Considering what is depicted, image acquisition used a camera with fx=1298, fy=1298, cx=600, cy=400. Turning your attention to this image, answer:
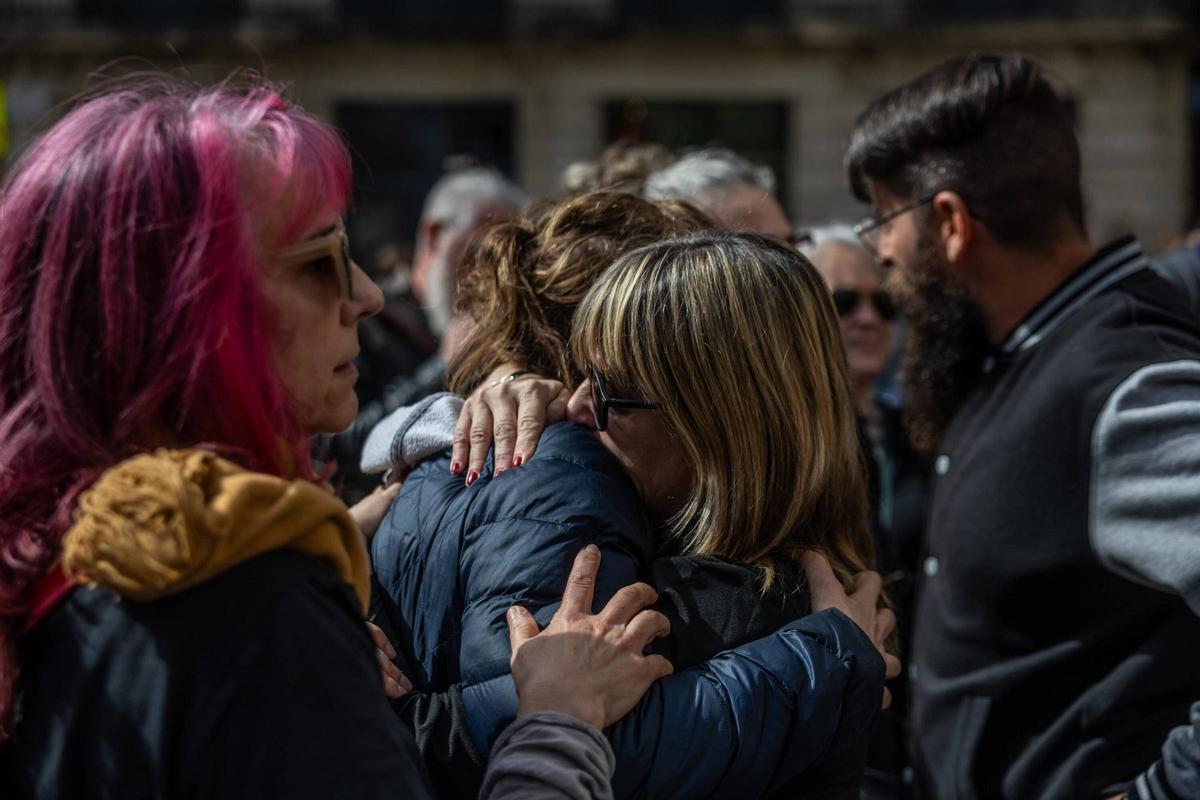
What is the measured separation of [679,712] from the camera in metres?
1.68

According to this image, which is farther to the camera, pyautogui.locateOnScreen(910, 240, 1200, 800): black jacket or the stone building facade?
the stone building facade

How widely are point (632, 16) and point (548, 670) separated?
17243mm

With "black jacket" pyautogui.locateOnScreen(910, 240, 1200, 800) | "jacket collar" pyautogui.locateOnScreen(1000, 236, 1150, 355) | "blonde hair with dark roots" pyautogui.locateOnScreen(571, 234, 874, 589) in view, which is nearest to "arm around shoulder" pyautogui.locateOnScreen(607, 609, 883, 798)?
"blonde hair with dark roots" pyautogui.locateOnScreen(571, 234, 874, 589)

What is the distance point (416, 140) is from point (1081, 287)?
16.0 m

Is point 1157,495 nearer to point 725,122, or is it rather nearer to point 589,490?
point 589,490

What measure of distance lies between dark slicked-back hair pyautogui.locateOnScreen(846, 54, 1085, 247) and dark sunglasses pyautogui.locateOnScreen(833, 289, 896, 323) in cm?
104

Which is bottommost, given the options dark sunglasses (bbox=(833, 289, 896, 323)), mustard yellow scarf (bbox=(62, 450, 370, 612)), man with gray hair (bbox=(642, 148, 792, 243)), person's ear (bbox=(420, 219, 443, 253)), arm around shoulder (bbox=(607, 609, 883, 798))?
person's ear (bbox=(420, 219, 443, 253))

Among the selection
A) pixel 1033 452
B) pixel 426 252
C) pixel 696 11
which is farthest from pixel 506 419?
pixel 696 11

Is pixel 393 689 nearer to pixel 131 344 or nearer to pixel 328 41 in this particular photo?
pixel 131 344

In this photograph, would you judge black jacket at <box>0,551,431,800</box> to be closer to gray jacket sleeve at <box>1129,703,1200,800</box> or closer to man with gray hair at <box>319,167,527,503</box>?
gray jacket sleeve at <box>1129,703,1200,800</box>

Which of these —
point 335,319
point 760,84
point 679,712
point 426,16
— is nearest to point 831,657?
point 679,712

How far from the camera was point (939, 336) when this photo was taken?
9.75ft

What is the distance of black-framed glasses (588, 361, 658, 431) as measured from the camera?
1.88m

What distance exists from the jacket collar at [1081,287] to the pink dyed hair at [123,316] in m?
1.81
